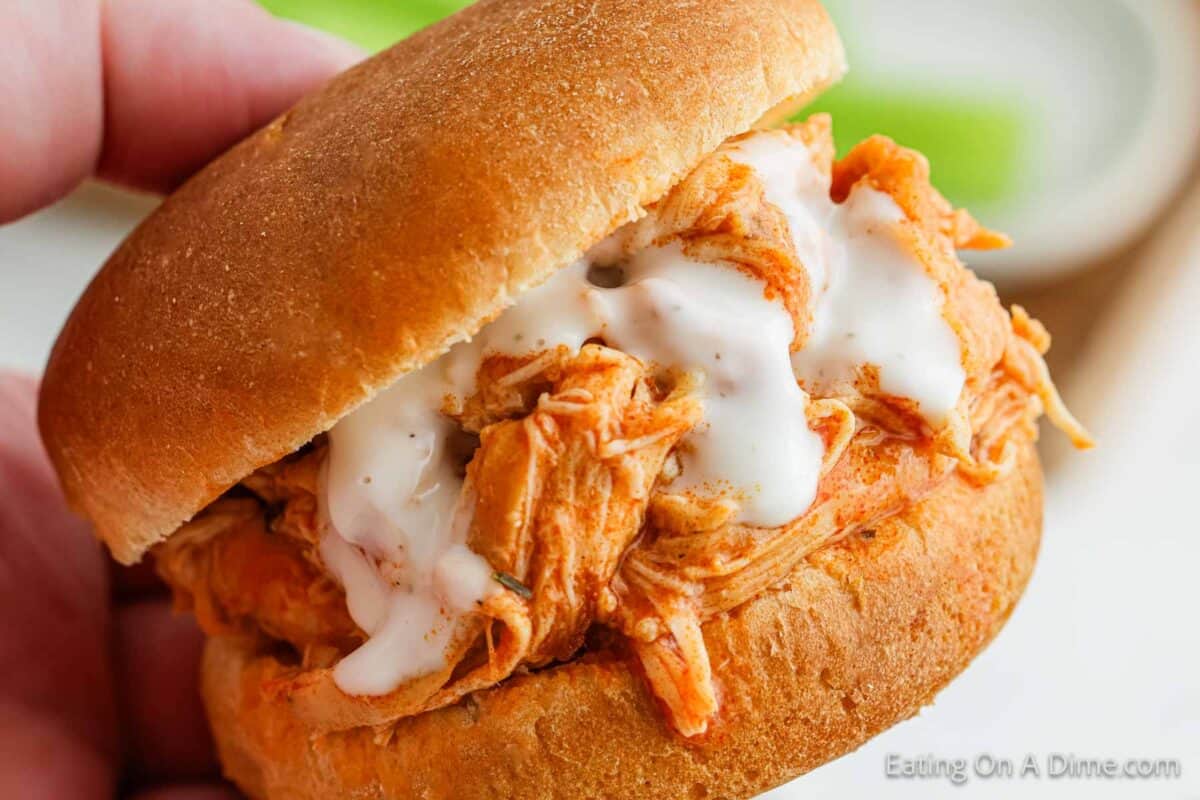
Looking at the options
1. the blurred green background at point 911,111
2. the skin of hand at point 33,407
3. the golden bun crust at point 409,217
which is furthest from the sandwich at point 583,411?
the blurred green background at point 911,111

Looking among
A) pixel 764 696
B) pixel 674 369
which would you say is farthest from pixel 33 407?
pixel 764 696

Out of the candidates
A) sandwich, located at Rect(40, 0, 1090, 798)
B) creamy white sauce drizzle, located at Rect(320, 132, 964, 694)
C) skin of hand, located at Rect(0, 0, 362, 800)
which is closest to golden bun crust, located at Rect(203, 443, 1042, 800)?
sandwich, located at Rect(40, 0, 1090, 798)

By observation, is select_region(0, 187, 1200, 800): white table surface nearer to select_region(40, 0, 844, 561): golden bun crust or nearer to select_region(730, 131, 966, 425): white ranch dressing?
select_region(730, 131, 966, 425): white ranch dressing

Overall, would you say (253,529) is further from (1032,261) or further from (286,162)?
(1032,261)

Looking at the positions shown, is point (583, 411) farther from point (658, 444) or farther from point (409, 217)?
point (409, 217)

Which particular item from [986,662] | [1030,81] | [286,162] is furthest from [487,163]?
[1030,81]

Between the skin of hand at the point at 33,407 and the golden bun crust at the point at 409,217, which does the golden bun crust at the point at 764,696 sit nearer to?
the golden bun crust at the point at 409,217
